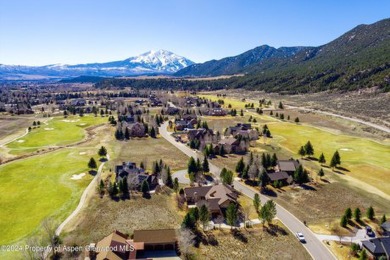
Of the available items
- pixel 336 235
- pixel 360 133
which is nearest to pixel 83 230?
pixel 336 235

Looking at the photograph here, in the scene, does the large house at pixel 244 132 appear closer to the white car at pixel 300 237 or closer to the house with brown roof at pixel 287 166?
the house with brown roof at pixel 287 166

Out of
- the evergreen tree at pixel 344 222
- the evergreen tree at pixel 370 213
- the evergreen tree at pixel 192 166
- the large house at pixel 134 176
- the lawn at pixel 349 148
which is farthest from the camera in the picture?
the lawn at pixel 349 148

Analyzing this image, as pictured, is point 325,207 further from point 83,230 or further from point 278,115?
point 278,115

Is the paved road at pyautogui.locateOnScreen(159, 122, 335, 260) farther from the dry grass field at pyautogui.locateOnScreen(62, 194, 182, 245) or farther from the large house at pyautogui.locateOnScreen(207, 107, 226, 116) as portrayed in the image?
the large house at pyautogui.locateOnScreen(207, 107, 226, 116)

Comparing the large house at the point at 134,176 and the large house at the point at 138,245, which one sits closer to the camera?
the large house at the point at 138,245

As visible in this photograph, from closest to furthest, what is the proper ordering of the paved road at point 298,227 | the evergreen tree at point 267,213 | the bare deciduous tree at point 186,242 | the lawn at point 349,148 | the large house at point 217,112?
the bare deciduous tree at point 186,242, the paved road at point 298,227, the evergreen tree at point 267,213, the lawn at point 349,148, the large house at point 217,112

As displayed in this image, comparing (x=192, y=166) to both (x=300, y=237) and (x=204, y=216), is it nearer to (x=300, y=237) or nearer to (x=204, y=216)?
(x=204, y=216)

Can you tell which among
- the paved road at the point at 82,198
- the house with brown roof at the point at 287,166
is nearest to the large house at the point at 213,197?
the house with brown roof at the point at 287,166
